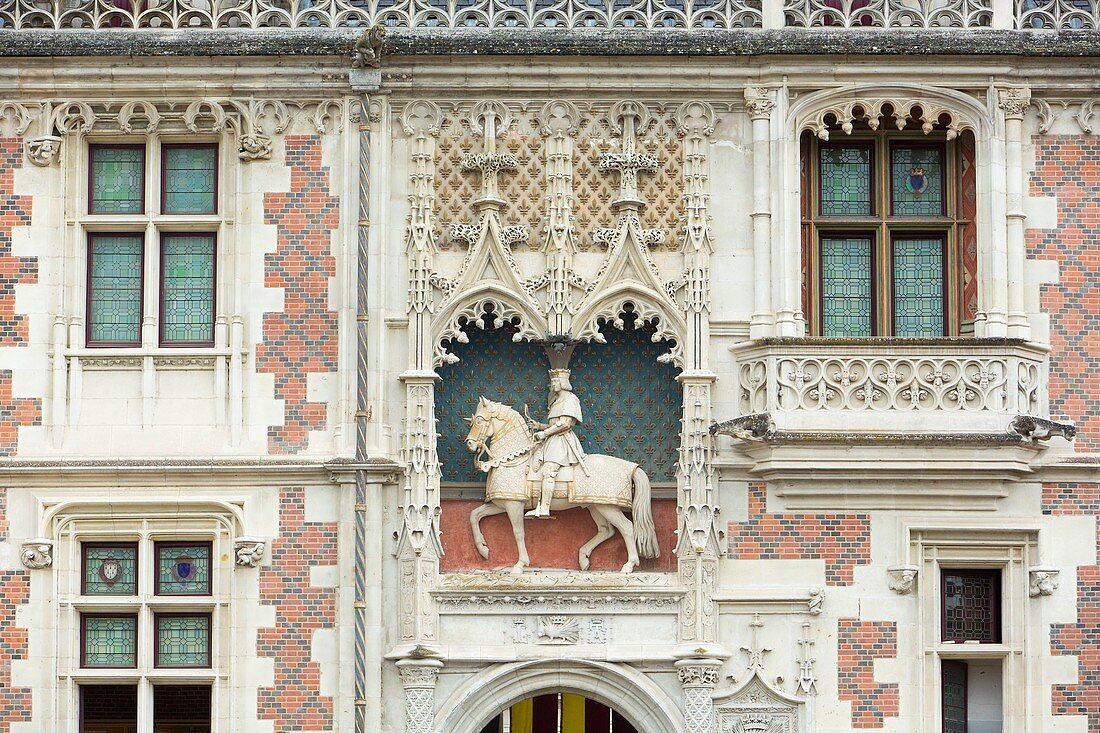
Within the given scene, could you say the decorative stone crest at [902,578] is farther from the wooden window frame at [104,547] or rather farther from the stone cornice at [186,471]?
the wooden window frame at [104,547]

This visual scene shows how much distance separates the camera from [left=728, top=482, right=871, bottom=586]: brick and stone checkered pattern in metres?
19.5

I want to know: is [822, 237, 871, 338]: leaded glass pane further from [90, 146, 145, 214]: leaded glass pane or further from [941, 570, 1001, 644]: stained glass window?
[90, 146, 145, 214]: leaded glass pane

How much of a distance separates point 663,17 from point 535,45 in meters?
1.25

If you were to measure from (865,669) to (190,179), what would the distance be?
24.9ft

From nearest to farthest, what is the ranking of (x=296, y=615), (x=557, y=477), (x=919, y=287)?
(x=296, y=615) < (x=557, y=477) < (x=919, y=287)

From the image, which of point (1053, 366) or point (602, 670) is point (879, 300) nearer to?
point (1053, 366)

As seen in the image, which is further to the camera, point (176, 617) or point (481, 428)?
point (481, 428)

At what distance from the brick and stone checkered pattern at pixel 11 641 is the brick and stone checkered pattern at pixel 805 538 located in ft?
20.8

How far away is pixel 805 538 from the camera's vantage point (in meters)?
19.5

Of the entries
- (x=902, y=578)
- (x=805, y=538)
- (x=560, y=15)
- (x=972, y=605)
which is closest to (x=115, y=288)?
(x=560, y=15)

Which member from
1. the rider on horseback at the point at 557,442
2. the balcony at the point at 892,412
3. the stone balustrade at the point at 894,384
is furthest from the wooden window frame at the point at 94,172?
the stone balustrade at the point at 894,384

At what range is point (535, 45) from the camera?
19688mm

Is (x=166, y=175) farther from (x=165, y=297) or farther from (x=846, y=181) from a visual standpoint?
(x=846, y=181)

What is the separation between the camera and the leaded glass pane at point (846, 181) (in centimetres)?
2016
